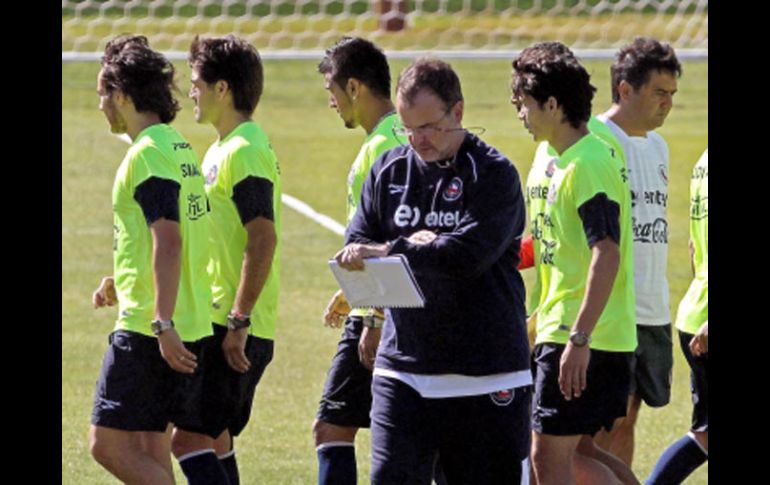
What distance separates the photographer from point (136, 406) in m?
7.71

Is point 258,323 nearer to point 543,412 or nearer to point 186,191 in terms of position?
point 186,191

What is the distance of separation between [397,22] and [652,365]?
18668mm

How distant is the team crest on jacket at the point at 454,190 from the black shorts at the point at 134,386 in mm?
1703

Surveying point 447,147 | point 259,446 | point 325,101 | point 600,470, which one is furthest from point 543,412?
point 325,101

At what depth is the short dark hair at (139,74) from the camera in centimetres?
787

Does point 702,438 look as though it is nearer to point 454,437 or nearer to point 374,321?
point 374,321

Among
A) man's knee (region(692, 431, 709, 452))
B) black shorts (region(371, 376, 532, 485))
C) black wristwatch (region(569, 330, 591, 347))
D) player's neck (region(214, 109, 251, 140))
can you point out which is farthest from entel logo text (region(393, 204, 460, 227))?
man's knee (region(692, 431, 709, 452))

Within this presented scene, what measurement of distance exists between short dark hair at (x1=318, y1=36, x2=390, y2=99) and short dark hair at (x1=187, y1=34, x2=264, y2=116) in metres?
0.39

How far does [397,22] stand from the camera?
27203 mm

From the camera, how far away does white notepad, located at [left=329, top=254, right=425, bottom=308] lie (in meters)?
6.56

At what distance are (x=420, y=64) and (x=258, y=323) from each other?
222cm

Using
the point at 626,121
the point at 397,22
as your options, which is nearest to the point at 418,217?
the point at 626,121

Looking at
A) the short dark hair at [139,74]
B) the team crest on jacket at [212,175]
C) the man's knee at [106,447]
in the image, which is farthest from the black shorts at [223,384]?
the short dark hair at [139,74]

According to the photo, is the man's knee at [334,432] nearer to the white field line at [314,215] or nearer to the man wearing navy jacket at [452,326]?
the man wearing navy jacket at [452,326]
